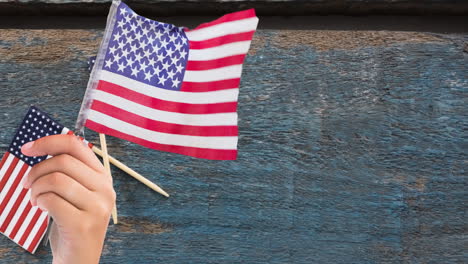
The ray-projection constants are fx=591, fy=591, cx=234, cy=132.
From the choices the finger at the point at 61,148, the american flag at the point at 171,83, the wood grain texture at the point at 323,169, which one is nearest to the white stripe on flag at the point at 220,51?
the american flag at the point at 171,83

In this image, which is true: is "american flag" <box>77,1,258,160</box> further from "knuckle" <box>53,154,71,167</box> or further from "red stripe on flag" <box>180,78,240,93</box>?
"knuckle" <box>53,154,71,167</box>

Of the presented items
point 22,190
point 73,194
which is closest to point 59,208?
point 73,194

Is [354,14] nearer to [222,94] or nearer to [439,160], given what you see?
[439,160]

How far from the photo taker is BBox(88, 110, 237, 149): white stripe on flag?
1153 mm

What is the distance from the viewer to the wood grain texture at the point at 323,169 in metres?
→ 1.52

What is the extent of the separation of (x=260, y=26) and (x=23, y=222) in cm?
85

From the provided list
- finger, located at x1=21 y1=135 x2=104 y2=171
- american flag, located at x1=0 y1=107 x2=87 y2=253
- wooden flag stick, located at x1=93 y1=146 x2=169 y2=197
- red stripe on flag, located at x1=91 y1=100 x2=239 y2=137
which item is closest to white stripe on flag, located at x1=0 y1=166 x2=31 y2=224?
american flag, located at x1=0 y1=107 x2=87 y2=253

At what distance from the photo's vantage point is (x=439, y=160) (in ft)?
5.05

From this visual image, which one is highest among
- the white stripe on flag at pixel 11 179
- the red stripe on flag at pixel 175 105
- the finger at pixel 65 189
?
the red stripe on flag at pixel 175 105

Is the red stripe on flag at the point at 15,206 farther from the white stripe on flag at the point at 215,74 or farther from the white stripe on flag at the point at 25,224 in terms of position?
the white stripe on flag at the point at 215,74

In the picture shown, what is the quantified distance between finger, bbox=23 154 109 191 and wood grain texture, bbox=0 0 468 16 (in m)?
0.75

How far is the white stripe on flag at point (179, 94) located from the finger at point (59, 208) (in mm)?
283

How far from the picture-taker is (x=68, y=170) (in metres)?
0.98

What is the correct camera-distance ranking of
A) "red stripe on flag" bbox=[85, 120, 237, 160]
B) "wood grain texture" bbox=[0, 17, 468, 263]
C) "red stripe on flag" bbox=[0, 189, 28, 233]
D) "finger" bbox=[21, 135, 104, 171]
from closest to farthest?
"finger" bbox=[21, 135, 104, 171] → "red stripe on flag" bbox=[85, 120, 237, 160] → "wood grain texture" bbox=[0, 17, 468, 263] → "red stripe on flag" bbox=[0, 189, 28, 233]
